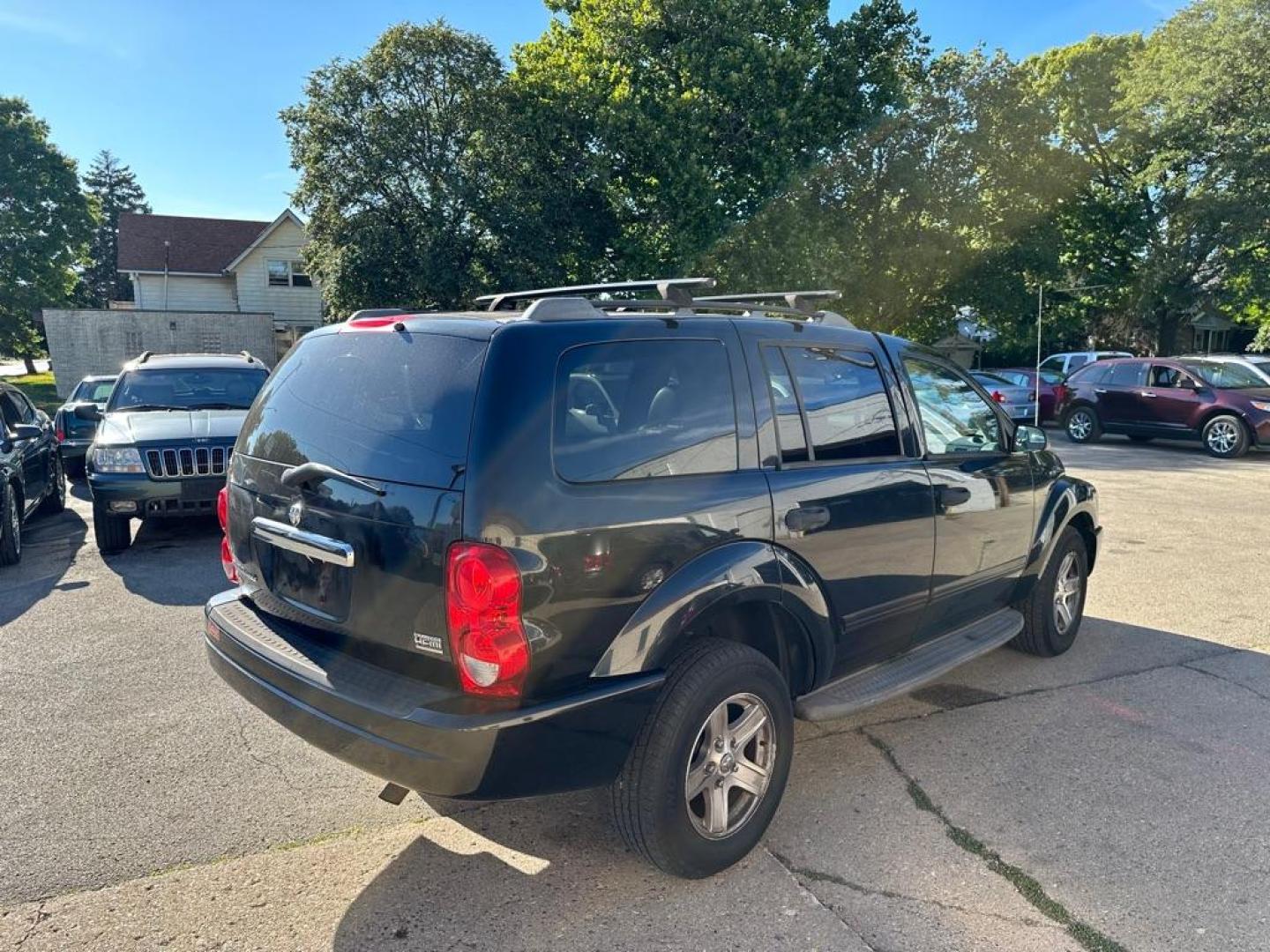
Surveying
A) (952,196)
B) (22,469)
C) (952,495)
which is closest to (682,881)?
(952,495)

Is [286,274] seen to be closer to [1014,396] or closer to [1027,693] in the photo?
[1014,396]

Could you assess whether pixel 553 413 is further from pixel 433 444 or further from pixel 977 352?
pixel 977 352

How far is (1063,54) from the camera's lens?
3078cm

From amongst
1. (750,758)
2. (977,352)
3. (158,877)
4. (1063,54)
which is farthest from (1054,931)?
(977,352)

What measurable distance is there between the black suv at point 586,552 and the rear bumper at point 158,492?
388 centimetres

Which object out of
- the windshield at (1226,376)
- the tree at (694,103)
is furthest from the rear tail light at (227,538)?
the tree at (694,103)

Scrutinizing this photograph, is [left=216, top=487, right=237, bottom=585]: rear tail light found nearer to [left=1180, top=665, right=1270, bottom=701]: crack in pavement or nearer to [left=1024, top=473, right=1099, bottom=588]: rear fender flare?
[left=1024, top=473, right=1099, bottom=588]: rear fender flare

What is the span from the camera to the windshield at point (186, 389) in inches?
320

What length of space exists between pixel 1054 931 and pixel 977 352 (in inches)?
1551

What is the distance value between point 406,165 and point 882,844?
73.4 ft

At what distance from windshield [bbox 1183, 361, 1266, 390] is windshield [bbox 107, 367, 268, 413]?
15200 mm

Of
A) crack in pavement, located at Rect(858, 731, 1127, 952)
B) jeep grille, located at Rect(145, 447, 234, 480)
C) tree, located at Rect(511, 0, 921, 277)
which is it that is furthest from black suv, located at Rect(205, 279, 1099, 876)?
tree, located at Rect(511, 0, 921, 277)

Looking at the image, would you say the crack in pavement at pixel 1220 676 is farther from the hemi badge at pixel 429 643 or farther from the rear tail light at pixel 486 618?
the hemi badge at pixel 429 643

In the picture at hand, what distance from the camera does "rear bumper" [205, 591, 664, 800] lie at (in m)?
2.40
